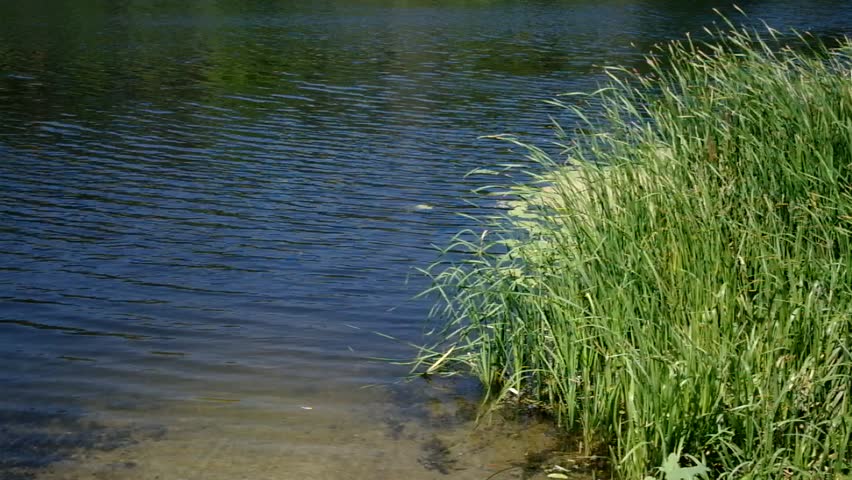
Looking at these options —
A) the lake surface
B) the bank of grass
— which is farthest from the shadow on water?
the bank of grass

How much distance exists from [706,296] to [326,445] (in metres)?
2.40

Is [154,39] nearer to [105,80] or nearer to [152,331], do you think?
[105,80]

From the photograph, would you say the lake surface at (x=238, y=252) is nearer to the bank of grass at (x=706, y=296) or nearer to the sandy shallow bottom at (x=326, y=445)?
the sandy shallow bottom at (x=326, y=445)

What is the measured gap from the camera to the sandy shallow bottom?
605cm

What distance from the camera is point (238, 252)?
10.7m

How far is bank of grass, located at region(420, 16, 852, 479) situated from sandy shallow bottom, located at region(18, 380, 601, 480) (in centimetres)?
33

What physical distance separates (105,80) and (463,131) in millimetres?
9066

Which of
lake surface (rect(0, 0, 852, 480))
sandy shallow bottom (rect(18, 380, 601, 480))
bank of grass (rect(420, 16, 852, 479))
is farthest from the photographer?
lake surface (rect(0, 0, 852, 480))

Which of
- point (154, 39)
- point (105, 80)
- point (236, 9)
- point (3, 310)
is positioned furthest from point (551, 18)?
point (3, 310)

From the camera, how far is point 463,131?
60.2 ft

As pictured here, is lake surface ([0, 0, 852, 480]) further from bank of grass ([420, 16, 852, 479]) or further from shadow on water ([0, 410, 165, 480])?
bank of grass ([420, 16, 852, 479])

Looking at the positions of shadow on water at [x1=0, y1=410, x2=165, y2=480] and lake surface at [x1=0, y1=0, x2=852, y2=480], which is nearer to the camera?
shadow on water at [x1=0, y1=410, x2=165, y2=480]

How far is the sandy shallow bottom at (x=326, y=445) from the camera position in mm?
6047

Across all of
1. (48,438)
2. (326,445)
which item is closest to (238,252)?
(48,438)
